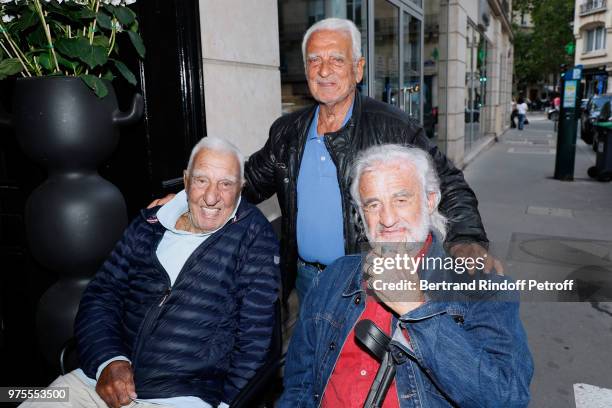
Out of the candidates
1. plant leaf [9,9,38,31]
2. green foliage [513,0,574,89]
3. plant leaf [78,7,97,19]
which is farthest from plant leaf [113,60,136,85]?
green foliage [513,0,574,89]

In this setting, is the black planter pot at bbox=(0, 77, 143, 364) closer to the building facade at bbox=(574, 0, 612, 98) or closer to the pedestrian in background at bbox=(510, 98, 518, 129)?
the pedestrian in background at bbox=(510, 98, 518, 129)

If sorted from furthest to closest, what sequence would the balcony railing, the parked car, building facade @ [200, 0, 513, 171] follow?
1. the balcony railing
2. the parked car
3. building facade @ [200, 0, 513, 171]

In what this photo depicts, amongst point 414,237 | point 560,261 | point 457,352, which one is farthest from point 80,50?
point 560,261

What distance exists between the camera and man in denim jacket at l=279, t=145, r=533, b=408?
133cm

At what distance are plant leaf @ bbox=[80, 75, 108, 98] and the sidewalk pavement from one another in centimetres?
182

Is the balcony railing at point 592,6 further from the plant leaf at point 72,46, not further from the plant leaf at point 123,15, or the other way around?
the plant leaf at point 72,46

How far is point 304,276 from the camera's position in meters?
2.60

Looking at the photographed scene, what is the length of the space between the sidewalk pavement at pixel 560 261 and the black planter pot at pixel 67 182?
177 cm

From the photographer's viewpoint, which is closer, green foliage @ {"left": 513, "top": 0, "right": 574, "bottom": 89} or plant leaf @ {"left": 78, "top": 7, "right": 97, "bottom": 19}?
plant leaf @ {"left": 78, "top": 7, "right": 97, "bottom": 19}

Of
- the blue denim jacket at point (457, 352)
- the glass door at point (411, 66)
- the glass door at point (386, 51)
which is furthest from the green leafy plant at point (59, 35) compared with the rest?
the glass door at point (411, 66)

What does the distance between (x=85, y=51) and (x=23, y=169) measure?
1.34 m

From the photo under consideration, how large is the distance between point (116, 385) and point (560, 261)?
4.98 m

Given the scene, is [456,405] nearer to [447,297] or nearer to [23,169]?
[447,297]

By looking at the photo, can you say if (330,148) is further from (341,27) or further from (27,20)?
(27,20)
